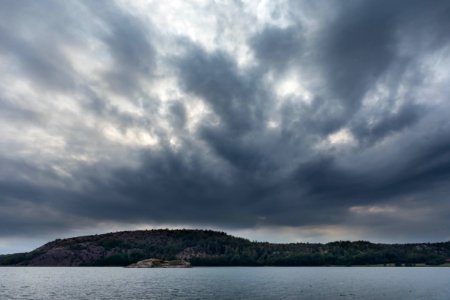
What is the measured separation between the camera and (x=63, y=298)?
350 feet

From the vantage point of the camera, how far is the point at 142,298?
107500 millimetres

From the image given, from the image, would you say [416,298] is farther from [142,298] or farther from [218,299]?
[142,298]

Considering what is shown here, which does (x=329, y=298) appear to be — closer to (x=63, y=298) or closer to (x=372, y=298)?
(x=372, y=298)

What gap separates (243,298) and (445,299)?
2257 inches

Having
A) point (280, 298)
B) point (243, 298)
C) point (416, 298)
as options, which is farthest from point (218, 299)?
point (416, 298)

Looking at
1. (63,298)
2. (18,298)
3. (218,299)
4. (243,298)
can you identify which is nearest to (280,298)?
(243,298)

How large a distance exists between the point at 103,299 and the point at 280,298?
5163 centimetres

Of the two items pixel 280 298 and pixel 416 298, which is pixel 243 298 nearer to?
pixel 280 298

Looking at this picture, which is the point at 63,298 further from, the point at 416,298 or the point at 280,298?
the point at 416,298

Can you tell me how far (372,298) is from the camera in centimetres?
A: 10656

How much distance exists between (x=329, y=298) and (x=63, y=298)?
78.9 m

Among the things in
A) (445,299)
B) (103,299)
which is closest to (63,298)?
(103,299)

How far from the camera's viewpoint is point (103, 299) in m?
104

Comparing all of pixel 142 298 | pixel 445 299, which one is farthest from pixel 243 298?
pixel 445 299
